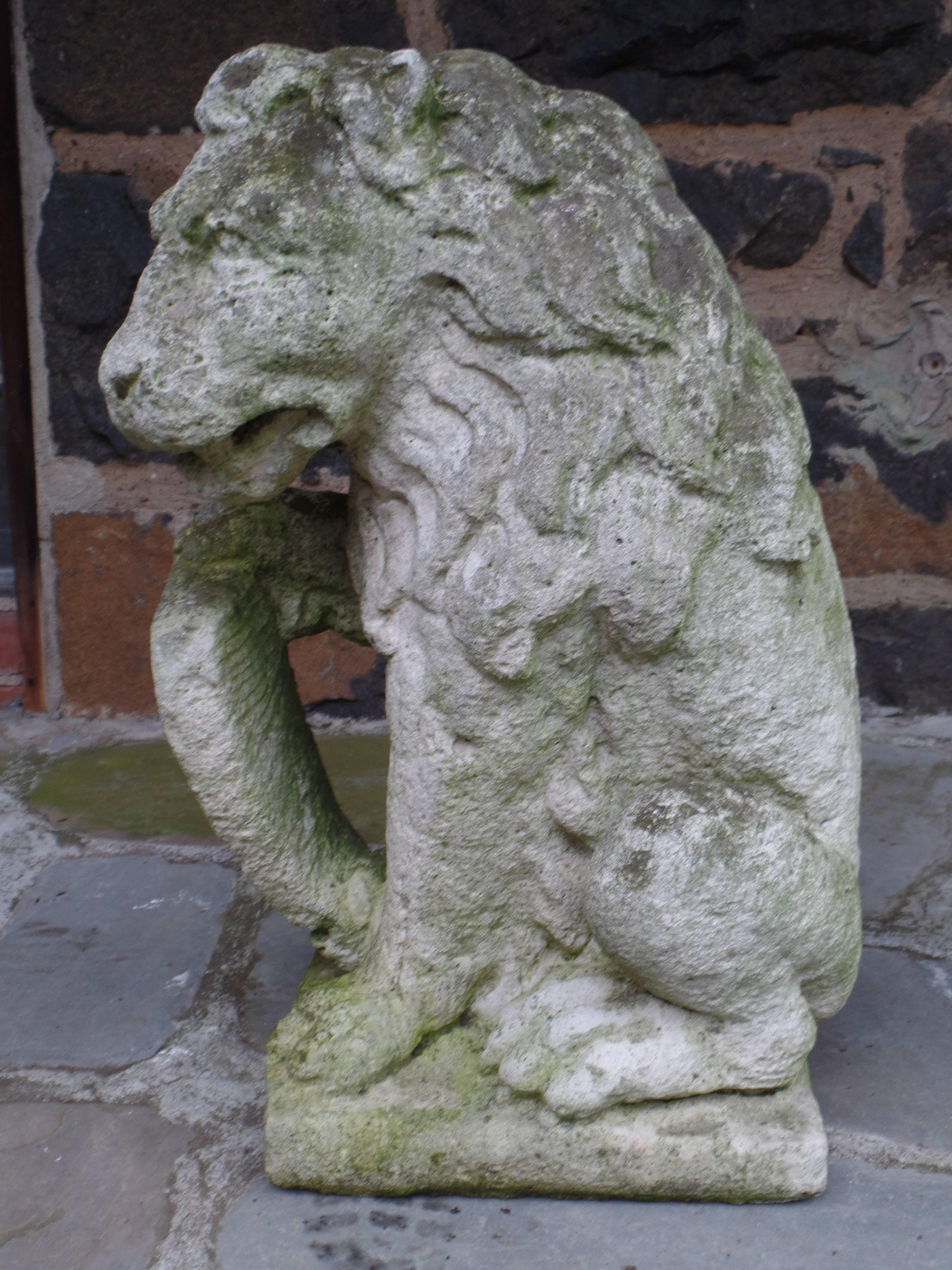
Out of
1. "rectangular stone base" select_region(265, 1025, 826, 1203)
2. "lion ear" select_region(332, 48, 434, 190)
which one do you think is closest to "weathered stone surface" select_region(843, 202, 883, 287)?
"lion ear" select_region(332, 48, 434, 190)

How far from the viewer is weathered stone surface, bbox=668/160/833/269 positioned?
2.10 meters

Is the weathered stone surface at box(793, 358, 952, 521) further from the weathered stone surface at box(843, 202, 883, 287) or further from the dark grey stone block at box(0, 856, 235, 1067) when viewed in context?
the dark grey stone block at box(0, 856, 235, 1067)

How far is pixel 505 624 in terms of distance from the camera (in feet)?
3.67

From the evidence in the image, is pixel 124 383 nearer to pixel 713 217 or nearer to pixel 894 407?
pixel 713 217

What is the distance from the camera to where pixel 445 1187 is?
4.12 ft

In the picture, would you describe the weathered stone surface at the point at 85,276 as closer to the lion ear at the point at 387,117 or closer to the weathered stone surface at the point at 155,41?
the weathered stone surface at the point at 155,41

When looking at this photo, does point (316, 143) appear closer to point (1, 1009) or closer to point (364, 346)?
point (364, 346)

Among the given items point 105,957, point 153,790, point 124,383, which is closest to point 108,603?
point 153,790

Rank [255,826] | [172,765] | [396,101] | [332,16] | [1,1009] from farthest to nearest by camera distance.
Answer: [172,765] < [332,16] < [1,1009] < [255,826] < [396,101]

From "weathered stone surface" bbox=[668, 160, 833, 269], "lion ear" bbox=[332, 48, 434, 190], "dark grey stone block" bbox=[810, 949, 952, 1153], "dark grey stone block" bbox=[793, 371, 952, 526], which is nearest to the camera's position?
"lion ear" bbox=[332, 48, 434, 190]

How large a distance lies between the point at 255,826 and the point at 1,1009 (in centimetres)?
51

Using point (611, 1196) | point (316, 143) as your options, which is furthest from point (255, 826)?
point (316, 143)

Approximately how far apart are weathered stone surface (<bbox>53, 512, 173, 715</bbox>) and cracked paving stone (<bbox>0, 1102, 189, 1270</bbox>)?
3.32 ft

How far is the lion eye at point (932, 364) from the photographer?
7.08 ft
